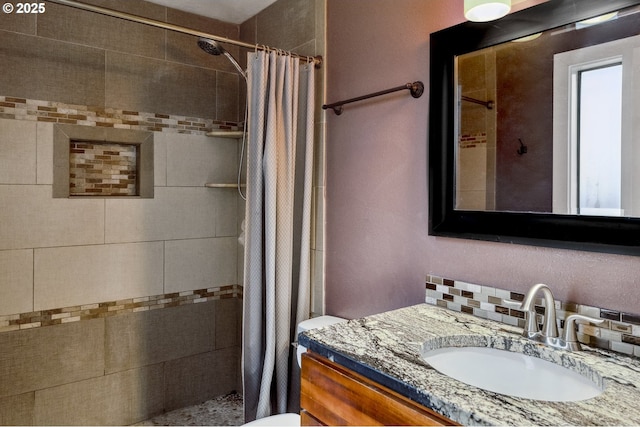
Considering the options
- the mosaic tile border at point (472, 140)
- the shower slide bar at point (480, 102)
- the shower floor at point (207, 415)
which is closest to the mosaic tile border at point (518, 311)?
the mosaic tile border at point (472, 140)

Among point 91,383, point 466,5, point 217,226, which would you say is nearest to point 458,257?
point 466,5

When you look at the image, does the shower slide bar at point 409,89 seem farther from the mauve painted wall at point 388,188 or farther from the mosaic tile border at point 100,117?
the mosaic tile border at point 100,117

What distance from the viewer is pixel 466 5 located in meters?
1.30

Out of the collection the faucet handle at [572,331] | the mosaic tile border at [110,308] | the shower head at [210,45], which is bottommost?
the mosaic tile border at [110,308]

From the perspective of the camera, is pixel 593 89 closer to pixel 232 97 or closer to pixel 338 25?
pixel 338 25

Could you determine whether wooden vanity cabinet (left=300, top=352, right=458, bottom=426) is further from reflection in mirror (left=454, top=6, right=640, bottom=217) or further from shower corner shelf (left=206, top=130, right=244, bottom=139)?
shower corner shelf (left=206, top=130, right=244, bottom=139)

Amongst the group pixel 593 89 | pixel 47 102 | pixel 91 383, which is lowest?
pixel 91 383

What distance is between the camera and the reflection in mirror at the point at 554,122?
110cm

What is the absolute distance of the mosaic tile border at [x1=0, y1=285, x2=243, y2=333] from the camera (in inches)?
80.9

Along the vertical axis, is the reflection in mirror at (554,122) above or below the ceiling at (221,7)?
below

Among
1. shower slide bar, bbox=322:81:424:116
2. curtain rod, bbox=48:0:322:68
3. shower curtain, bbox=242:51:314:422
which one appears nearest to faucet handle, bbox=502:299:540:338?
shower slide bar, bbox=322:81:424:116

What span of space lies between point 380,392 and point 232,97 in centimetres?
219

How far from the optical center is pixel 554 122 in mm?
1247

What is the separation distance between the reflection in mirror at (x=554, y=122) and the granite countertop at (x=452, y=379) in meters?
0.39
